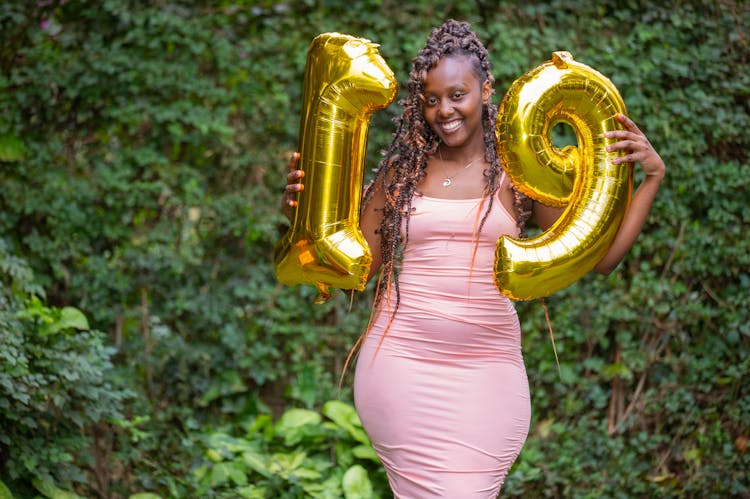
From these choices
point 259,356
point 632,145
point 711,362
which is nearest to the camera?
point 632,145

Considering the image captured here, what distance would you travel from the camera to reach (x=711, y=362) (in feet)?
15.5

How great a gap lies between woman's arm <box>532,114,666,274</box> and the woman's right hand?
2.44 feet

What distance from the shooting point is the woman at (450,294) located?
2629mm

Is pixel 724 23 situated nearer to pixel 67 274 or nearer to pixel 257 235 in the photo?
pixel 257 235

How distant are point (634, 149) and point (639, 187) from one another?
111 mm

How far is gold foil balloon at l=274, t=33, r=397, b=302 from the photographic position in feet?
8.87

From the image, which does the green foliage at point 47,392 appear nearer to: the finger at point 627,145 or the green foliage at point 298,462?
the green foliage at point 298,462

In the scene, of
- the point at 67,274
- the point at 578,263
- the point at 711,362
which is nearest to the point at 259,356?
the point at 67,274

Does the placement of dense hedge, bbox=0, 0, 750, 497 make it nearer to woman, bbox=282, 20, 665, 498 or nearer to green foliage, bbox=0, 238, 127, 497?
green foliage, bbox=0, 238, 127, 497

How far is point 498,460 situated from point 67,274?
3.02 m

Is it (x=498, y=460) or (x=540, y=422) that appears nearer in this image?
(x=498, y=460)

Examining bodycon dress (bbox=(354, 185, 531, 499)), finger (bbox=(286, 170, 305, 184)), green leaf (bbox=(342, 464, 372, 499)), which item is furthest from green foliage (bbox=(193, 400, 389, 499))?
finger (bbox=(286, 170, 305, 184))

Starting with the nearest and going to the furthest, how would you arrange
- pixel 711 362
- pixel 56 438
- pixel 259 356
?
pixel 56 438 < pixel 711 362 < pixel 259 356

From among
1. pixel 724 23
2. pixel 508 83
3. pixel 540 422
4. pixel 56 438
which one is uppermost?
pixel 724 23
